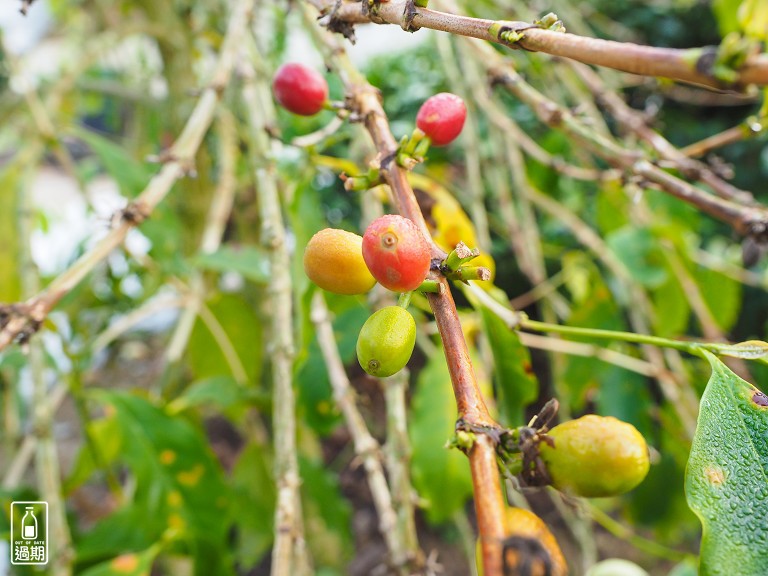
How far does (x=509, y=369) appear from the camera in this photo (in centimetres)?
58

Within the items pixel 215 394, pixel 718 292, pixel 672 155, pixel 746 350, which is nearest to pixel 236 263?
pixel 215 394

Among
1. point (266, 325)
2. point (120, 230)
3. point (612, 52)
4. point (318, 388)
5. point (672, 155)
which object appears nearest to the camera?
point (612, 52)

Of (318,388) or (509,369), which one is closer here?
(509,369)

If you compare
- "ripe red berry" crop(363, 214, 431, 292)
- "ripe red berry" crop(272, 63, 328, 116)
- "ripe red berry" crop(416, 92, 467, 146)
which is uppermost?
"ripe red berry" crop(272, 63, 328, 116)

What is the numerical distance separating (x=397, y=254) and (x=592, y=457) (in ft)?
0.50

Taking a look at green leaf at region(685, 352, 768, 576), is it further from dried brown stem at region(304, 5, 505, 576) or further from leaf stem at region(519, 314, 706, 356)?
dried brown stem at region(304, 5, 505, 576)

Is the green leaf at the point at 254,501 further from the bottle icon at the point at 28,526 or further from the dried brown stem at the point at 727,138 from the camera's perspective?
the dried brown stem at the point at 727,138

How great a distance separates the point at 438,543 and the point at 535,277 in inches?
47.8

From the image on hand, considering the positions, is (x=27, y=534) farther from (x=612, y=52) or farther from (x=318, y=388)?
(x=612, y=52)

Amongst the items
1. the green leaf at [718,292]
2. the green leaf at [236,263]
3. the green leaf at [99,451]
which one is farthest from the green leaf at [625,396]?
the green leaf at [99,451]

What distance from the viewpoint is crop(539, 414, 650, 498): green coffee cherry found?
31 cm

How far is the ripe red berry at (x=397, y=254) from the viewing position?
0.99ft

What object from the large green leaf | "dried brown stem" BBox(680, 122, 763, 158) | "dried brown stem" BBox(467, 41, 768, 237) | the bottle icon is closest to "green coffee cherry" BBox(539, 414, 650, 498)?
→ "dried brown stem" BBox(467, 41, 768, 237)

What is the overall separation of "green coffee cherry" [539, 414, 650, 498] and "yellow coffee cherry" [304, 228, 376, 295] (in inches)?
5.9
